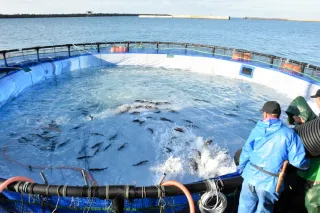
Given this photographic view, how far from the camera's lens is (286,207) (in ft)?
14.7

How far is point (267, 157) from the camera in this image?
11.5ft

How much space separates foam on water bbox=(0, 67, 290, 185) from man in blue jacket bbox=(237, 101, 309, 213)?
11.8 ft

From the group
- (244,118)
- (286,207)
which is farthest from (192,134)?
(286,207)

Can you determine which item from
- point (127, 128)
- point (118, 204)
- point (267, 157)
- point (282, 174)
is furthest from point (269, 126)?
point (127, 128)

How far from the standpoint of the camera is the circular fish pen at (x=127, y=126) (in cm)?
398

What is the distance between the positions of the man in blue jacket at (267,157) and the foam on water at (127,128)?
359cm

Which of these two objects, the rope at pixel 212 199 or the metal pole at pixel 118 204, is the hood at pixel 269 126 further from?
the metal pole at pixel 118 204

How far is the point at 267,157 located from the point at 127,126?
312 inches

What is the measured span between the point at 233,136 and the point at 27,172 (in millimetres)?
8144

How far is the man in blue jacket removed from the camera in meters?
3.34

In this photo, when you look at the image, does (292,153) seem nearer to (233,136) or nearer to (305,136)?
(305,136)

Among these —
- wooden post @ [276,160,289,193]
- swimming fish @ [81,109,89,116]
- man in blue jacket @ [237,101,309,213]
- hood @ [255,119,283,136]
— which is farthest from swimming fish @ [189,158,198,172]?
swimming fish @ [81,109,89,116]

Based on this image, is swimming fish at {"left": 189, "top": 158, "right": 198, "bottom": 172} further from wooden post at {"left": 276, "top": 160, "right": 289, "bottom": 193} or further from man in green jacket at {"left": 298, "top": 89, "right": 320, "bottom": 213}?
wooden post at {"left": 276, "top": 160, "right": 289, "bottom": 193}

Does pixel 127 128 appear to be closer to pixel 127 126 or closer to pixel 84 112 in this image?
pixel 127 126
